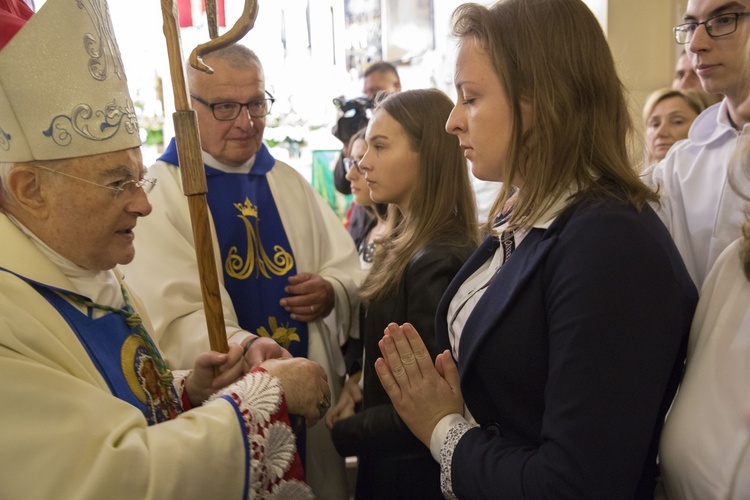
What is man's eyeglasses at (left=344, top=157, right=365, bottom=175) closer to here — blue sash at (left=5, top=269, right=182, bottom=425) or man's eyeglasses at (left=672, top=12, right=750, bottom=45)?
man's eyeglasses at (left=672, top=12, right=750, bottom=45)

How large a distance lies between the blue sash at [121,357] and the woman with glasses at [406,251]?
0.68 m

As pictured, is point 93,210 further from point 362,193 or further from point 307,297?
point 362,193

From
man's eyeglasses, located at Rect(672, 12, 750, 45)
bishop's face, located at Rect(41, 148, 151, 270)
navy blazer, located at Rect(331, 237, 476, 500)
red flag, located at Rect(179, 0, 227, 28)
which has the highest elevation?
man's eyeglasses, located at Rect(672, 12, 750, 45)

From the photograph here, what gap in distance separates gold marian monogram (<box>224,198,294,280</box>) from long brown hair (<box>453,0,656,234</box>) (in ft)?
4.96

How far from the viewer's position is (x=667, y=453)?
58.9 inches

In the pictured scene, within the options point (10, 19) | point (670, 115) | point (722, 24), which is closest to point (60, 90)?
point (10, 19)

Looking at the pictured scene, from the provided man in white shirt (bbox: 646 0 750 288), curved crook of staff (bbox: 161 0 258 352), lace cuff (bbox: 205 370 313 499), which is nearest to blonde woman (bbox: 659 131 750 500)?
lace cuff (bbox: 205 370 313 499)

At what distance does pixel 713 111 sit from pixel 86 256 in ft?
7.44

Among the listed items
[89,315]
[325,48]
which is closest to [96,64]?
[89,315]

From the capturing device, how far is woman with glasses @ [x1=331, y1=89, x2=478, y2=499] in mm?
2316

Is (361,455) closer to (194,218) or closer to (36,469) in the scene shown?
(194,218)

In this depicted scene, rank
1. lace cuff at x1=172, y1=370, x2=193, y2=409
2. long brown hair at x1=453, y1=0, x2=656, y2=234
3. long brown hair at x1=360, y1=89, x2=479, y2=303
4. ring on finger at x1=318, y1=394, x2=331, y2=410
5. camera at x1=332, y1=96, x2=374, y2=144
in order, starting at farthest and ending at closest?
camera at x1=332, y1=96, x2=374, y2=144, long brown hair at x1=360, y1=89, x2=479, y2=303, lace cuff at x1=172, y1=370, x2=193, y2=409, ring on finger at x1=318, y1=394, x2=331, y2=410, long brown hair at x1=453, y1=0, x2=656, y2=234

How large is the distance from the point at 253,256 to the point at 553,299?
169cm

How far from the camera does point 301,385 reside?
1.91 m
